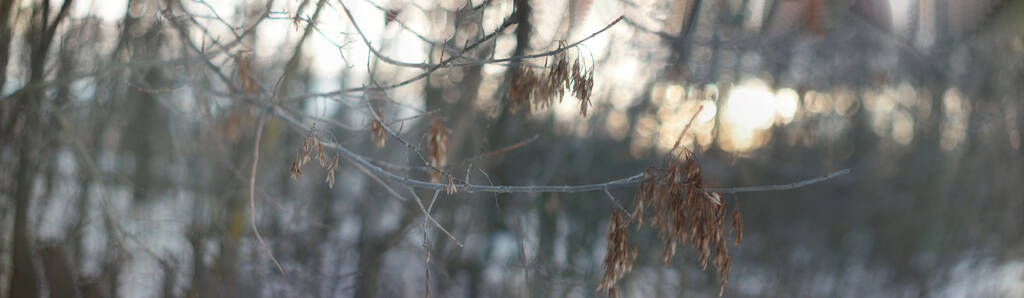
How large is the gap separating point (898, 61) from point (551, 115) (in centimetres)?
404

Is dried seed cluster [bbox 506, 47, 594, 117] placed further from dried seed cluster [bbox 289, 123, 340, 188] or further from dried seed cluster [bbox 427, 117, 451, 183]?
dried seed cluster [bbox 289, 123, 340, 188]

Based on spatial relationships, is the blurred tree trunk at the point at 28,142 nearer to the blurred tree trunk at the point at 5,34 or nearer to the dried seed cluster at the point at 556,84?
the blurred tree trunk at the point at 5,34

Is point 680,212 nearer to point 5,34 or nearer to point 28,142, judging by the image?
point 5,34

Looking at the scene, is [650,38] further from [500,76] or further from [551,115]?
[500,76]

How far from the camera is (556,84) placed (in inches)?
83.8

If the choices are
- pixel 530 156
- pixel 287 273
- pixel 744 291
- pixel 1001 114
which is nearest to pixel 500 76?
pixel 530 156

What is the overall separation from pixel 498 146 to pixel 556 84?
7.60 ft

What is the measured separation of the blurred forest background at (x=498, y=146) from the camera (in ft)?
11.6

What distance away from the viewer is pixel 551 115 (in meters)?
4.79

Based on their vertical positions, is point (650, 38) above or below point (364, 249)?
above

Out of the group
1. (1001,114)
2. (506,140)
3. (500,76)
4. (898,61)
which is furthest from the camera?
(1001,114)

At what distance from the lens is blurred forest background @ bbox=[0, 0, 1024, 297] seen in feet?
11.6

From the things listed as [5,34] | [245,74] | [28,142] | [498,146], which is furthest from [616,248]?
[28,142]

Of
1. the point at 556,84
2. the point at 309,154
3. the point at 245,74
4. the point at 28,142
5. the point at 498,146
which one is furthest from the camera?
the point at 498,146
